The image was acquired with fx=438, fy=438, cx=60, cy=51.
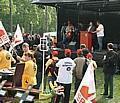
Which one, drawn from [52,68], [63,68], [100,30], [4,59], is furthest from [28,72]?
[100,30]

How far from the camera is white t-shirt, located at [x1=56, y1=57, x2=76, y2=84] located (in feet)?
41.0

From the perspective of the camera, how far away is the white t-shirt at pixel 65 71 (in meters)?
12.5

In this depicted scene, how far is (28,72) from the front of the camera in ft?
38.7

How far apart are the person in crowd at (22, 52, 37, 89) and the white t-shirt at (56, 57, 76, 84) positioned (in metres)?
0.95

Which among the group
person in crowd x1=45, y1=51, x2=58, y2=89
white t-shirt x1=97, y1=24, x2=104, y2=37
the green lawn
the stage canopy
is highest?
the stage canopy

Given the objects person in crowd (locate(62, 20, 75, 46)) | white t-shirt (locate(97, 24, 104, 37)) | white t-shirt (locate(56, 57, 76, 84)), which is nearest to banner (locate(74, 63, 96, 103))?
white t-shirt (locate(56, 57, 76, 84))

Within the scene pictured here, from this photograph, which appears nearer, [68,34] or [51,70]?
[51,70]

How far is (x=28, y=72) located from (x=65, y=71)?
4.15ft

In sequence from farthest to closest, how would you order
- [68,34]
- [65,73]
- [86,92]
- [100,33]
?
[68,34] → [100,33] → [65,73] → [86,92]

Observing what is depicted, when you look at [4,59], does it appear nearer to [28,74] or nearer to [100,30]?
[28,74]

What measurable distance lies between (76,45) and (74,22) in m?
2.69

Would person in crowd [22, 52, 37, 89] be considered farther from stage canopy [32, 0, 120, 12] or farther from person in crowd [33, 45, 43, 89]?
stage canopy [32, 0, 120, 12]

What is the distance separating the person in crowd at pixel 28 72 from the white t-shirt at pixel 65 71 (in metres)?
0.95

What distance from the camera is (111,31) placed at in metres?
26.5
